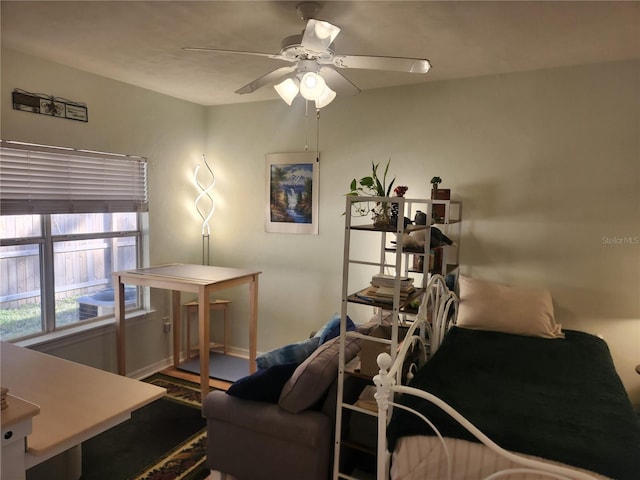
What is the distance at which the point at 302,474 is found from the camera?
2.06m

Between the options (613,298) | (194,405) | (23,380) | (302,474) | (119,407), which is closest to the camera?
(119,407)

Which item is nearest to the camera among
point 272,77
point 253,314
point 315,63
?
point 315,63

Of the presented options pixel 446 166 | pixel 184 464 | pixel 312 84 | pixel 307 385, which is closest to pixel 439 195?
pixel 446 166

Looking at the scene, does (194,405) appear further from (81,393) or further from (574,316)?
(574,316)

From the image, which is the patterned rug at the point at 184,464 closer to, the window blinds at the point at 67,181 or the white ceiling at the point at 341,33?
the window blinds at the point at 67,181

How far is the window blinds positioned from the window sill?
0.88 meters

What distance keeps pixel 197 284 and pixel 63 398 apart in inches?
59.3

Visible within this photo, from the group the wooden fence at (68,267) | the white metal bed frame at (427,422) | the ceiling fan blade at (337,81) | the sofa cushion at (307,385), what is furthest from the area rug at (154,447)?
the ceiling fan blade at (337,81)

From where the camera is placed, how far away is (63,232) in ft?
10.5

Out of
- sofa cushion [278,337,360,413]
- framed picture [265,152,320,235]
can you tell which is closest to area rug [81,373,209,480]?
sofa cushion [278,337,360,413]

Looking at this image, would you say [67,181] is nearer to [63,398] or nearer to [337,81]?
[63,398]

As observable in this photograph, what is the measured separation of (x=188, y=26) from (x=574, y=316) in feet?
9.91

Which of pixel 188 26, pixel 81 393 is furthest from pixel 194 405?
pixel 188 26

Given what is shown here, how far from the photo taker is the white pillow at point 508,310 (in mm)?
2777
